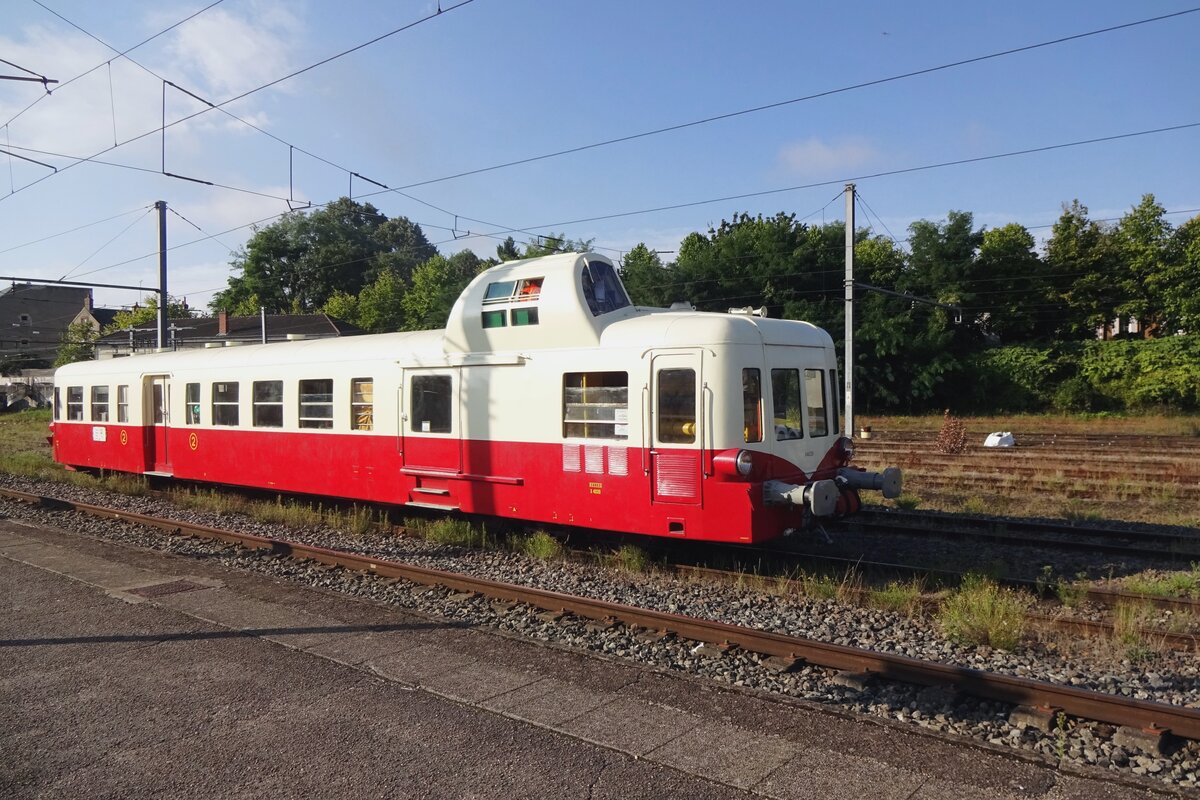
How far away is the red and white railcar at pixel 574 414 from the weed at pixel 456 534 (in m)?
0.59

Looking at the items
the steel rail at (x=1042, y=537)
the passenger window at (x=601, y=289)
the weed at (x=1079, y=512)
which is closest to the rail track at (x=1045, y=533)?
the steel rail at (x=1042, y=537)

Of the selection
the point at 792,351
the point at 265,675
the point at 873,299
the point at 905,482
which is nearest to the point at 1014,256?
the point at 873,299

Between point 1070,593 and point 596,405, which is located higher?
point 596,405

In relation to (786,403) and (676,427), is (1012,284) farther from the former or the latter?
Result: (676,427)

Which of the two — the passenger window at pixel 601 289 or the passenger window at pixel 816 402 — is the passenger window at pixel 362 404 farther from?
the passenger window at pixel 816 402

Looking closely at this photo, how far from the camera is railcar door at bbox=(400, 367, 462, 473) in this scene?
11.2 metres

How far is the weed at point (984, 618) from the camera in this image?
276 inches

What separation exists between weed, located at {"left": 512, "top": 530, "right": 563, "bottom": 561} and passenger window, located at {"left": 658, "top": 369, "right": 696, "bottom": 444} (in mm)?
2468

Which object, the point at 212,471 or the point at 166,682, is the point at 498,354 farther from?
the point at 212,471

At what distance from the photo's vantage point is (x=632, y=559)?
32.9ft

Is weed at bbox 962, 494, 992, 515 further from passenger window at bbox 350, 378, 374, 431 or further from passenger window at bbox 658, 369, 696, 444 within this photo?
passenger window at bbox 350, 378, 374, 431

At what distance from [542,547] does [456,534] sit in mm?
1710

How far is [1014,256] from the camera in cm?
4019

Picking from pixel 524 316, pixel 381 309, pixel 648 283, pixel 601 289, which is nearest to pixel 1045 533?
pixel 601 289
